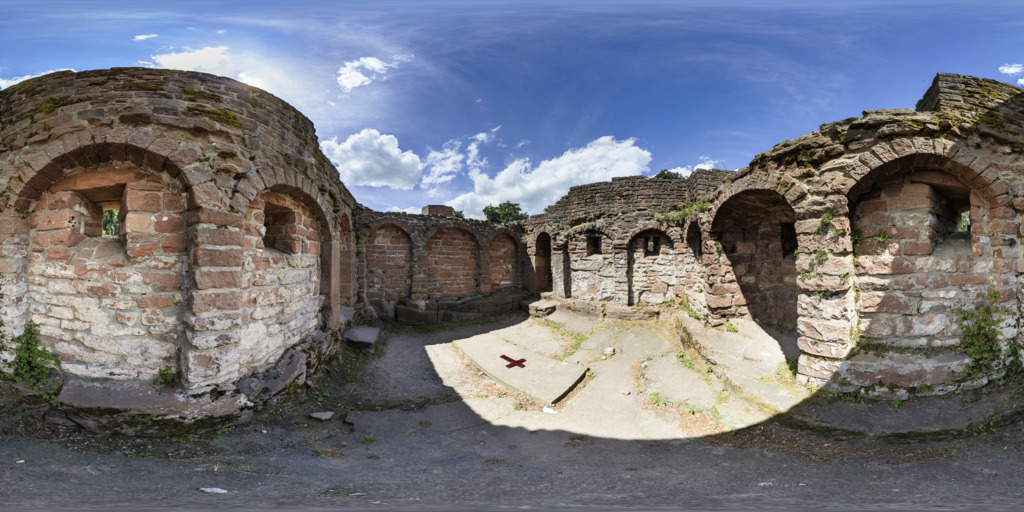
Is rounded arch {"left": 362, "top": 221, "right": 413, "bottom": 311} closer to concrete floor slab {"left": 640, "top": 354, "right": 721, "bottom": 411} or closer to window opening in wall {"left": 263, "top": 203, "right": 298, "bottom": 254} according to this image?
window opening in wall {"left": 263, "top": 203, "right": 298, "bottom": 254}

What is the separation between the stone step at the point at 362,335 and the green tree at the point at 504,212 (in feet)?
78.4

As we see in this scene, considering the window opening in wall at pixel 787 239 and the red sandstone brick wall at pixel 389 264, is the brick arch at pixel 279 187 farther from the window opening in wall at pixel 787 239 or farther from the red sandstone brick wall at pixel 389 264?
the window opening in wall at pixel 787 239

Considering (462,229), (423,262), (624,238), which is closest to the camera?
(624,238)

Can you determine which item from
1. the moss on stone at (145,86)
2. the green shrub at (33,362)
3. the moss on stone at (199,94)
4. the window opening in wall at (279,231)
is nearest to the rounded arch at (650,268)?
the window opening in wall at (279,231)

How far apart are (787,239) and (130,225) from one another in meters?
9.87

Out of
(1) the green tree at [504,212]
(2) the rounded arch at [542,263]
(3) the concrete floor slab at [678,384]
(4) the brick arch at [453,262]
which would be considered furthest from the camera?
(1) the green tree at [504,212]

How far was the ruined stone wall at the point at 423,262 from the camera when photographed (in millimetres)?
10867

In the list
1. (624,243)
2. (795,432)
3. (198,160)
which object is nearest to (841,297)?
(795,432)

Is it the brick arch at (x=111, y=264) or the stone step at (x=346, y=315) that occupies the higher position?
the brick arch at (x=111, y=264)

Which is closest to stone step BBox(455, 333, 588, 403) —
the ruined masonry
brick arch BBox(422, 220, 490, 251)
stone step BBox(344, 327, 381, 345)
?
stone step BBox(344, 327, 381, 345)

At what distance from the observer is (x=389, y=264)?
11.2 meters

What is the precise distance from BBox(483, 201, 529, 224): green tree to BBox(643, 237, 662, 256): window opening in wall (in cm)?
2130

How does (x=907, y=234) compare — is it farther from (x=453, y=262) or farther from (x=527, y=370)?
(x=453, y=262)

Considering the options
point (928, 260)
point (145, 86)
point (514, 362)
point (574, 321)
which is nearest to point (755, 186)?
point (928, 260)
